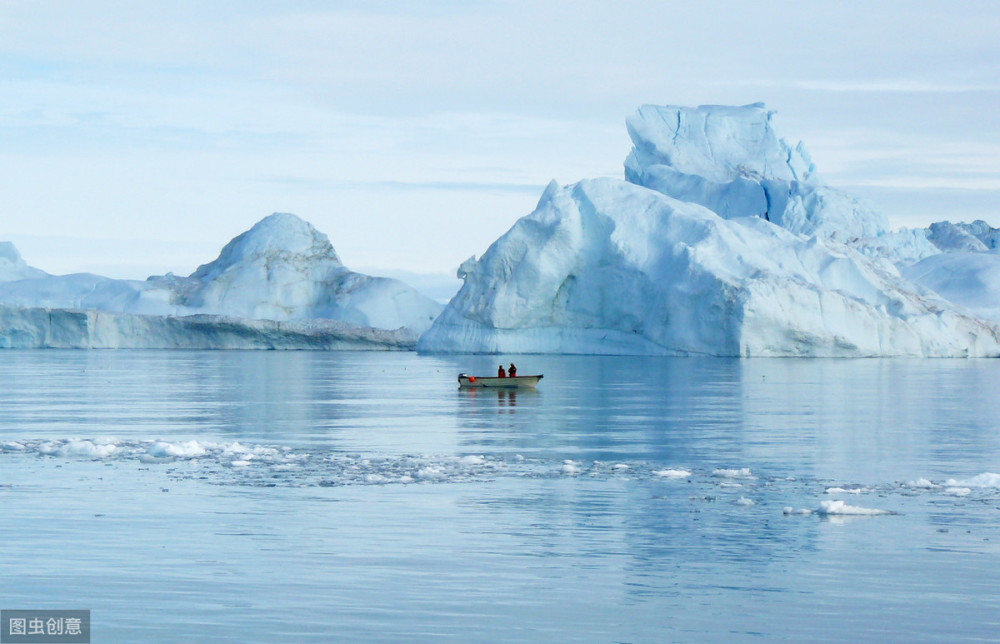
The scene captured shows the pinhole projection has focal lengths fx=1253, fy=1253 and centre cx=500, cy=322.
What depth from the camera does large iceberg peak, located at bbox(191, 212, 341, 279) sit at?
70.9 m

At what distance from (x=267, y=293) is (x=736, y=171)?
89.3 feet

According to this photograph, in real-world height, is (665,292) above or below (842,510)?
above

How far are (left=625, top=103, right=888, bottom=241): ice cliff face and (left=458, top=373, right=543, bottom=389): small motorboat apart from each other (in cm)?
4008

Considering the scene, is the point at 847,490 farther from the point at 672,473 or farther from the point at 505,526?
the point at 505,526

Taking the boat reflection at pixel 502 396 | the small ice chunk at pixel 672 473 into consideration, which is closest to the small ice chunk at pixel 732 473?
the small ice chunk at pixel 672 473

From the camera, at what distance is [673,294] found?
46844 mm

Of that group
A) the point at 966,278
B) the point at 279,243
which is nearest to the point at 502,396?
the point at 279,243

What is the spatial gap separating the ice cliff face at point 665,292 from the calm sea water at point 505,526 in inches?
1040

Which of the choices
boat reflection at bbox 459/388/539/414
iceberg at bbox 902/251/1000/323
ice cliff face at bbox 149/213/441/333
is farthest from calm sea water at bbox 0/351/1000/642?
ice cliff face at bbox 149/213/441/333

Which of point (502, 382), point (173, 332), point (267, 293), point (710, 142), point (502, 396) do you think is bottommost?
point (502, 396)

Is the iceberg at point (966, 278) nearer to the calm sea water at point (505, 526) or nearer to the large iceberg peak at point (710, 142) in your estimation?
the large iceberg peak at point (710, 142)

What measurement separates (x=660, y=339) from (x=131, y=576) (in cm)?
4177

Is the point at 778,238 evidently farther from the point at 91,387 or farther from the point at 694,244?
the point at 91,387

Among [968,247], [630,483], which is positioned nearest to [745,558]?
[630,483]
